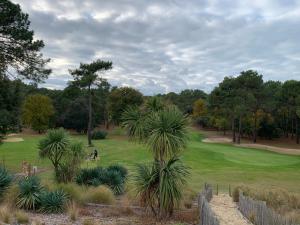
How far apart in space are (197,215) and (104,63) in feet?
156

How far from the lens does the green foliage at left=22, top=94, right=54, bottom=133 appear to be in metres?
89.4

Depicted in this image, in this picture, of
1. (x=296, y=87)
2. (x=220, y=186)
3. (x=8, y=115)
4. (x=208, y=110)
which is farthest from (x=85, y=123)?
(x=220, y=186)

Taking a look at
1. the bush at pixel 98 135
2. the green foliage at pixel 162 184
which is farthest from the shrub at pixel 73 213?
the bush at pixel 98 135

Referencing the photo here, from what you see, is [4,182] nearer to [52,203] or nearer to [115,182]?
[52,203]

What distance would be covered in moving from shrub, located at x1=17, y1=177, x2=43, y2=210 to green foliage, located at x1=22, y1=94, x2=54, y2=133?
74.1 m

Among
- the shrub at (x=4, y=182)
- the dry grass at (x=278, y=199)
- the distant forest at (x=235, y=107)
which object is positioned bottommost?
the dry grass at (x=278, y=199)

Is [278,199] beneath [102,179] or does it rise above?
beneath

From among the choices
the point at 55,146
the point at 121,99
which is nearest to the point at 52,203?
the point at 55,146

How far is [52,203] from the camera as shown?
16.4 meters

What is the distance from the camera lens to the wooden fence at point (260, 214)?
1105 centimetres

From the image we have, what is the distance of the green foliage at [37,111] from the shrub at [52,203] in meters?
74.7

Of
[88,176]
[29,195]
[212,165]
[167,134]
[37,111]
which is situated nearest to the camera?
[29,195]

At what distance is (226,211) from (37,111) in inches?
2996

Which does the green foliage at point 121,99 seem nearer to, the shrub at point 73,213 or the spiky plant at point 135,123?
the spiky plant at point 135,123
